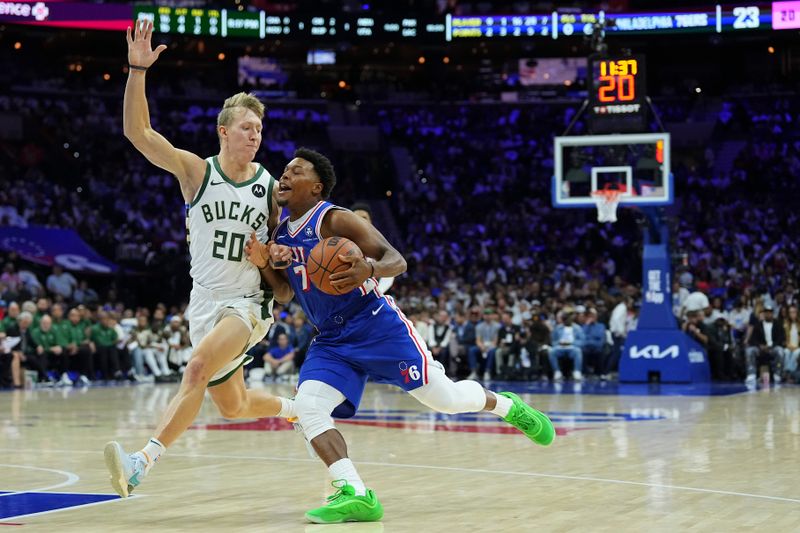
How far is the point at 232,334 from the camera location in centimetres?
610

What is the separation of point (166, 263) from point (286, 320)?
716 centimetres

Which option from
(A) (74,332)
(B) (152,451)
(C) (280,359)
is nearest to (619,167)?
(C) (280,359)

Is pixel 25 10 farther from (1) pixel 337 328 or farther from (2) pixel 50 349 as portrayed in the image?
(1) pixel 337 328

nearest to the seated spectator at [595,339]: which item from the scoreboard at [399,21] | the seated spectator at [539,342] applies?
the seated spectator at [539,342]

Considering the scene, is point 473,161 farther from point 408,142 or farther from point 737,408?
point 737,408

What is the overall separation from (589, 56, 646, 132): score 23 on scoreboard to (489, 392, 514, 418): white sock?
11590mm

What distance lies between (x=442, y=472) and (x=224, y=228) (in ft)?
7.58

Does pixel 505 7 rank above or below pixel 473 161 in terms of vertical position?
above

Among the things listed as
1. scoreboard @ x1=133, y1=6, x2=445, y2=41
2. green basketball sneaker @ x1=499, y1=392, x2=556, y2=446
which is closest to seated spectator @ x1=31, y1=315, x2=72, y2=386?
green basketball sneaker @ x1=499, y1=392, x2=556, y2=446

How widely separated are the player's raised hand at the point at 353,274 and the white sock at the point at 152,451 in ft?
4.09

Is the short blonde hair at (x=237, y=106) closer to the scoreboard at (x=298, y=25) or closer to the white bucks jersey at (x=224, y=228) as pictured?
the white bucks jersey at (x=224, y=228)

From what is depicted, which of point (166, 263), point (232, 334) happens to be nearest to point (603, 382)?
point (166, 263)

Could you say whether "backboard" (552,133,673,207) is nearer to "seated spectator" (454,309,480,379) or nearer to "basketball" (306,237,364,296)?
"seated spectator" (454,309,480,379)

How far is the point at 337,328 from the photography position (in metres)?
5.98
